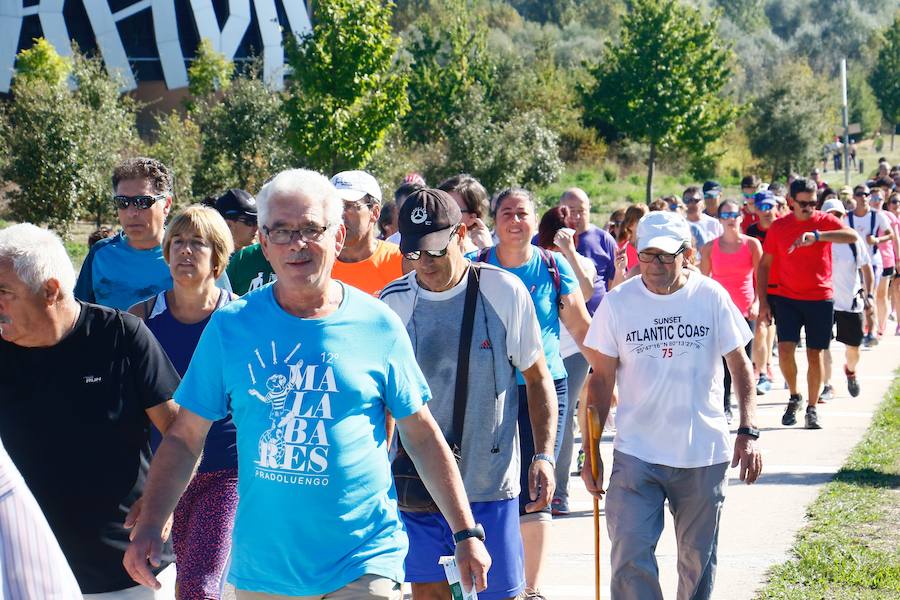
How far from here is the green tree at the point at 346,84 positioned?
1069 inches

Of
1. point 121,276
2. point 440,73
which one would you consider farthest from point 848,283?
point 440,73

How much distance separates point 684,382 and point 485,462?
1.04 metres

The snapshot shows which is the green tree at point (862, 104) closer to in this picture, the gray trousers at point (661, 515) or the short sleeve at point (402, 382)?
the gray trousers at point (661, 515)

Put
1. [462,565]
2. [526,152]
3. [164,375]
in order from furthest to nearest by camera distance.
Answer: [526,152], [164,375], [462,565]

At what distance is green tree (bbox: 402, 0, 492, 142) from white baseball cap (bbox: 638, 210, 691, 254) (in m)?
41.5

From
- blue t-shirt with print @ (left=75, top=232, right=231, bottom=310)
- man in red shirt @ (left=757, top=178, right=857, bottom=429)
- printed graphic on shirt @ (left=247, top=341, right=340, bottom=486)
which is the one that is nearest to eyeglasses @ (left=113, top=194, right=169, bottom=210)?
blue t-shirt with print @ (left=75, top=232, right=231, bottom=310)

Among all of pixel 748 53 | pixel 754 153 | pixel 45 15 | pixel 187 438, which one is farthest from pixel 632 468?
pixel 748 53

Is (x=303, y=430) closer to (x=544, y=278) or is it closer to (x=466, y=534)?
(x=466, y=534)

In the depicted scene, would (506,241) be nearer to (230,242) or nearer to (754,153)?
(230,242)

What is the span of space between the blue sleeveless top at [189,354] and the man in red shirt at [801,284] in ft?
22.3

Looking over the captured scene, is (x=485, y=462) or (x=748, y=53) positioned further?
(x=748, y=53)

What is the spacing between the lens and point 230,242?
17.0 ft

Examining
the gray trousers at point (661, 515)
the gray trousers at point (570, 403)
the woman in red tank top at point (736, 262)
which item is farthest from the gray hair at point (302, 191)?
the woman in red tank top at point (736, 262)

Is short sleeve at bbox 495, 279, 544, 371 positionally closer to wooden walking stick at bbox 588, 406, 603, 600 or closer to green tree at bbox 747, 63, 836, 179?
wooden walking stick at bbox 588, 406, 603, 600
